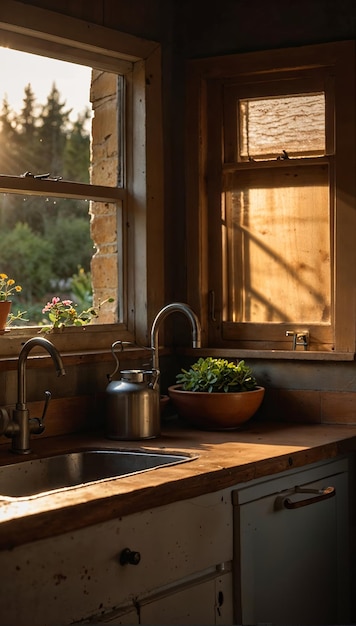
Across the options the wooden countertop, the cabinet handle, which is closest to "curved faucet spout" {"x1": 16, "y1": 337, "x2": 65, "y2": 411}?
the wooden countertop

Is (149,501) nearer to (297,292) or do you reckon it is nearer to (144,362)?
(144,362)

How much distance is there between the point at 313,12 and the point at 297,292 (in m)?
1.03

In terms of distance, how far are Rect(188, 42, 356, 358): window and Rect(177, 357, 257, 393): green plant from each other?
23 centimetres

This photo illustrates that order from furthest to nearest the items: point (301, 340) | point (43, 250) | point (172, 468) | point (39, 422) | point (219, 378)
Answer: point (43, 250) < point (301, 340) < point (219, 378) < point (39, 422) < point (172, 468)

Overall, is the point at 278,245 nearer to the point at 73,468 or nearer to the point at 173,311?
the point at 173,311

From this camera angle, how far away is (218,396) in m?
3.06

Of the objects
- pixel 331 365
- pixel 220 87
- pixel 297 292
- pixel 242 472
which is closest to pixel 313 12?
pixel 220 87

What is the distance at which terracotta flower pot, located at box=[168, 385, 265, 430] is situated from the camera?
10.1 ft

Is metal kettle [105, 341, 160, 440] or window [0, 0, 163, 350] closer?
metal kettle [105, 341, 160, 440]

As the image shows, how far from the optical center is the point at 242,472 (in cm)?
247

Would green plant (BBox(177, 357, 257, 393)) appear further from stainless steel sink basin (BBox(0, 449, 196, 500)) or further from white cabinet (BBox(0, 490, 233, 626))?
white cabinet (BBox(0, 490, 233, 626))

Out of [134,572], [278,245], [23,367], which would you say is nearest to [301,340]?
[278,245]

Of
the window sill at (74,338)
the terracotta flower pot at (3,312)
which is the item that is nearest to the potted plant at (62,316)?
the window sill at (74,338)

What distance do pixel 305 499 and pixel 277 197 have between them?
1194 millimetres
